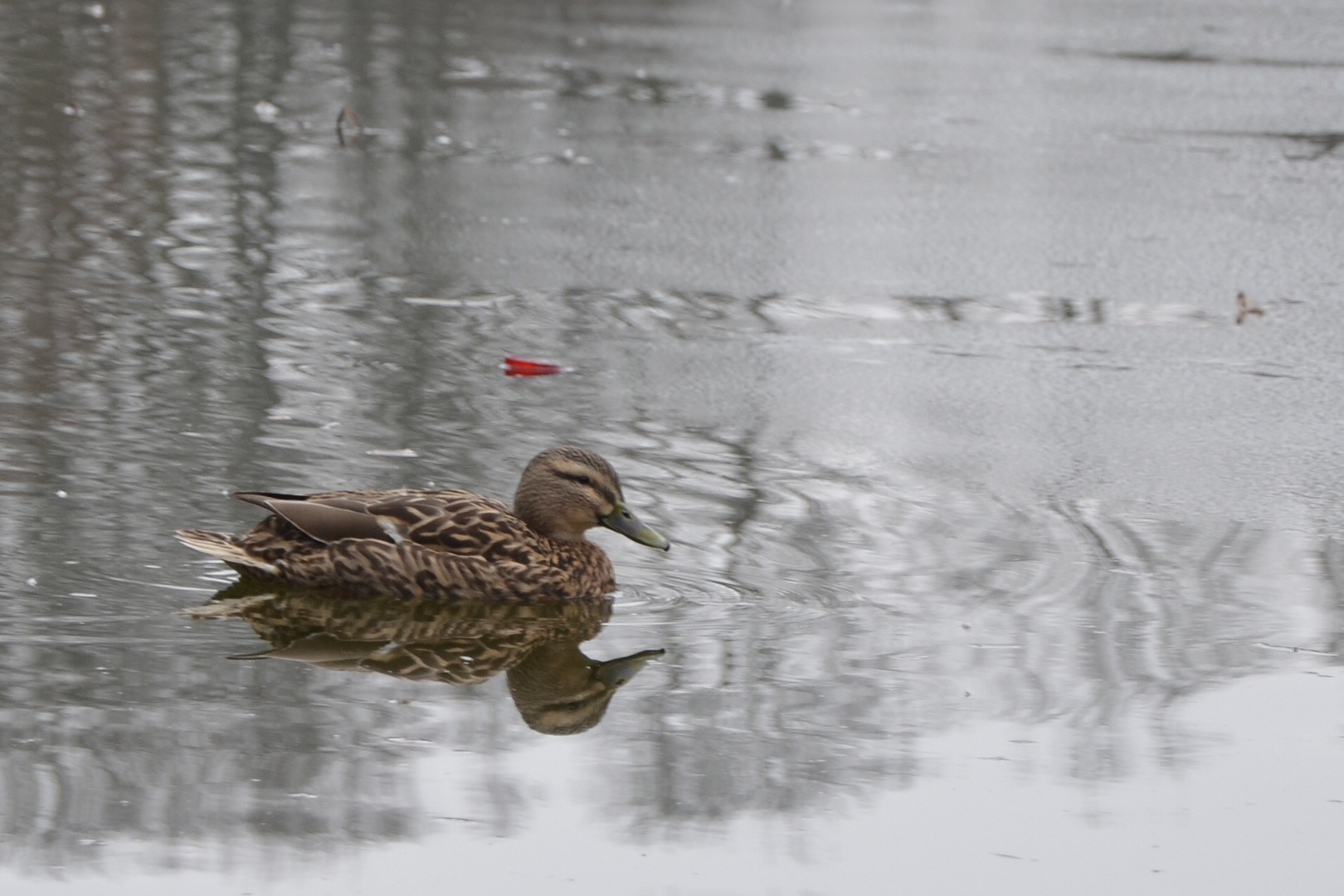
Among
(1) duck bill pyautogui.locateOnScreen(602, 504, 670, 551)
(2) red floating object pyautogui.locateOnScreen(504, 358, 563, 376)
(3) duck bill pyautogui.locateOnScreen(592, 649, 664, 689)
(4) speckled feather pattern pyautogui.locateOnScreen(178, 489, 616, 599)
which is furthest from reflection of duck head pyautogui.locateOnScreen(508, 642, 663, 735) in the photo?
(2) red floating object pyautogui.locateOnScreen(504, 358, 563, 376)

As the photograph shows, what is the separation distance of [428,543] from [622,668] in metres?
0.84

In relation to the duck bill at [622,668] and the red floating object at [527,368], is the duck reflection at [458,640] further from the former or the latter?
the red floating object at [527,368]

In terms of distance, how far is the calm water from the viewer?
176 inches

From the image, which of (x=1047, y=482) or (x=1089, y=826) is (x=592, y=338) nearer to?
(x=1047, y=482)

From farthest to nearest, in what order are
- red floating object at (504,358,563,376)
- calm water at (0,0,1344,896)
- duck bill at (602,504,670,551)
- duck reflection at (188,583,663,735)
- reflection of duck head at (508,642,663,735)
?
red floating object at (504,358,563,376), duck bill at (602,504,670,551), duck reflection at (188,583,663,735), reflection of duck head at (508,642,663,735), calm water at (0,0,1344,896)

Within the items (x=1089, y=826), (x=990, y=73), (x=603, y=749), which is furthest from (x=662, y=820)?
(x=990, y=73)

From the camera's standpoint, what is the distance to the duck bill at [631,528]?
6125 mm

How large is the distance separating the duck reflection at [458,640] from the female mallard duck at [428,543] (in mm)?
56

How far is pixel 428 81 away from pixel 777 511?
891 centimetres

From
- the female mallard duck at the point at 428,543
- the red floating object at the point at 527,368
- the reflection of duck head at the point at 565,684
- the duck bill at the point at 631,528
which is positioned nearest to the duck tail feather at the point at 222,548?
the female mallard duck at the point at 428,543

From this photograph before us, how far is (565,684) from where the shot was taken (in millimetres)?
5348

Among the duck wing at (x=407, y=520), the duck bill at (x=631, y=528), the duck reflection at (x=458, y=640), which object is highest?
the duck wing at (x=407, y=520)

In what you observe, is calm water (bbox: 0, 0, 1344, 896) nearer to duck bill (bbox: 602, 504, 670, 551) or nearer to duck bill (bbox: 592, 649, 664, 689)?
duck bill (bbox: 592, 649, 664, 689)

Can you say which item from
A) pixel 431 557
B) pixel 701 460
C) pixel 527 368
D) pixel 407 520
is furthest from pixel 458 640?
pixel 527 368
